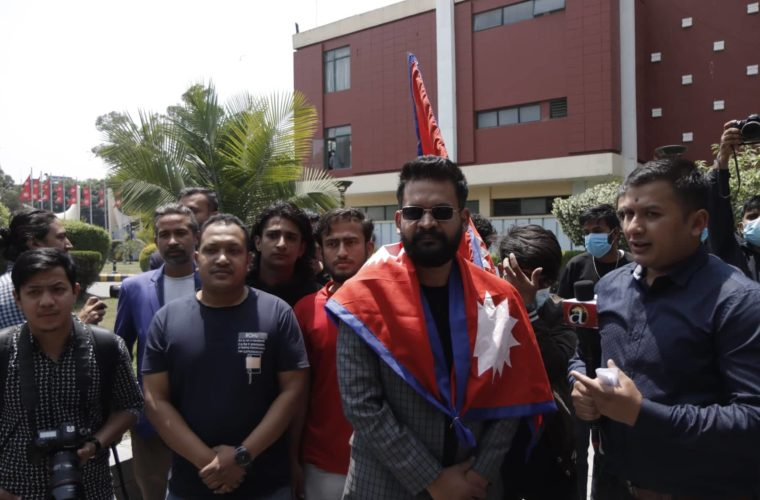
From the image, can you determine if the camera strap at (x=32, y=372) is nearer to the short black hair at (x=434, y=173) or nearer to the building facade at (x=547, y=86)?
the short black hair at (x=434, y=173)

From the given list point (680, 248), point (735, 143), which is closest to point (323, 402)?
point (680, 248)

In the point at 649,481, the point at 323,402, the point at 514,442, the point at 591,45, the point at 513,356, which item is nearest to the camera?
the point at 649,481

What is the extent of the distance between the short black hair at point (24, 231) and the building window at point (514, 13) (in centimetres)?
1975

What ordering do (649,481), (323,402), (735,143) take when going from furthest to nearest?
1. (735,143)
2. (323,402)
3. (649,481)

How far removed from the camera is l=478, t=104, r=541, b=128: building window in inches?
816

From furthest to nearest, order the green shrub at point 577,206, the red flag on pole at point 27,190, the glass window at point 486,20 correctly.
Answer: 1. the red flag on pole at point 27,190
2. the glass window at point 486,20
3. the green shrub at point 577,206

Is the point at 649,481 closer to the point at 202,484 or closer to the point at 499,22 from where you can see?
the point at 202,484

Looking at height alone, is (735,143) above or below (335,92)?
below

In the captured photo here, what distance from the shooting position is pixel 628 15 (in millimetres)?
19484

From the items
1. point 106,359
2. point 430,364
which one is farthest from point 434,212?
point 106,359

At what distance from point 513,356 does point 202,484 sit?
137 cm

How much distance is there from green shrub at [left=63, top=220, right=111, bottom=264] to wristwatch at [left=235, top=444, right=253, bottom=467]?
14.9 meters

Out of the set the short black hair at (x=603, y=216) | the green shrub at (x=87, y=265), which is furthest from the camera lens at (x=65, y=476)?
the green shrub at (x=87, y=265)

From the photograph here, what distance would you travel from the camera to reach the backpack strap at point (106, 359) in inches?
105
